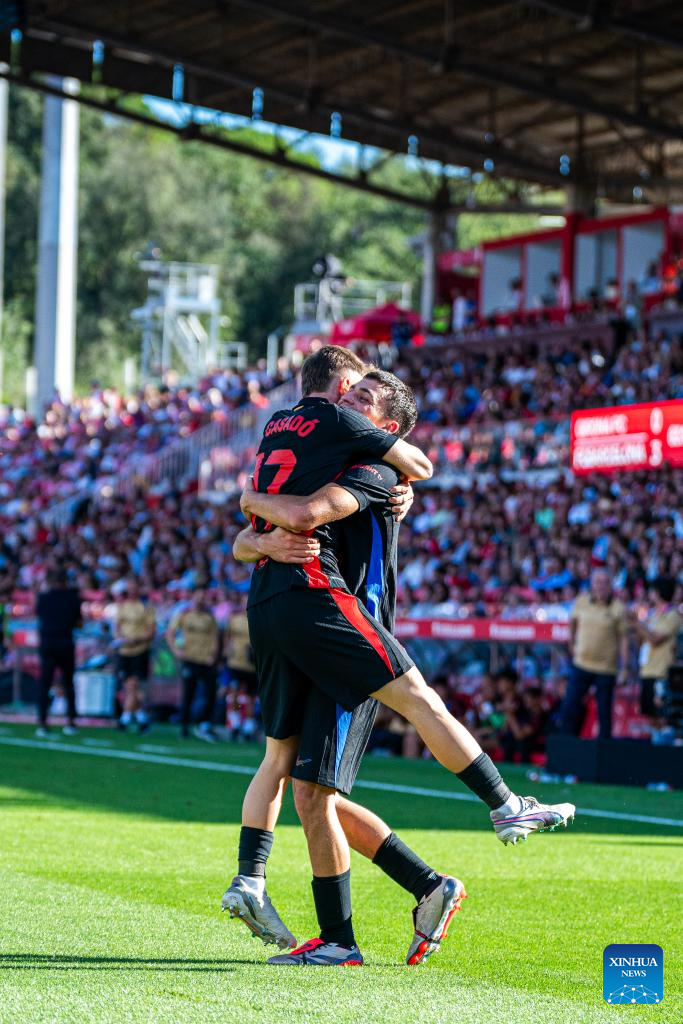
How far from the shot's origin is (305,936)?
236 inches

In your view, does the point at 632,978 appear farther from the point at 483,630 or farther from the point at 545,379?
the point at 545,379

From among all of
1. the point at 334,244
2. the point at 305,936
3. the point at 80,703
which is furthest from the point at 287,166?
the point at 334,244

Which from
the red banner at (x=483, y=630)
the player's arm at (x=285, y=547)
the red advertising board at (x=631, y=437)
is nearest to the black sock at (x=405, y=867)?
the player's arm at (x=285, y=547)

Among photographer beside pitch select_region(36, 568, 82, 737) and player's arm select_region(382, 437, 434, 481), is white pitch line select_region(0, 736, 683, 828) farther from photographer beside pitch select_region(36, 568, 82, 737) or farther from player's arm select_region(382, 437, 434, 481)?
player's arm select_region(382, 437, 434, 481)

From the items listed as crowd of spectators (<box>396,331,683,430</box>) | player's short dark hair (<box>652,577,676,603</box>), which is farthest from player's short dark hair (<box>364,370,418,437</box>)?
crowd of spectators (<box>396,331,683,430</box>)

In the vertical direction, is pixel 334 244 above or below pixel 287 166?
above

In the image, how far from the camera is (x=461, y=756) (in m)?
5.42

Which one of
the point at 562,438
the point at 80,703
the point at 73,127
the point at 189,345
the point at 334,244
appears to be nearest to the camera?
the point at 80,703

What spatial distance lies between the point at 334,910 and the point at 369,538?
1.27 metres

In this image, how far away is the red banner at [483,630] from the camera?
17.6m

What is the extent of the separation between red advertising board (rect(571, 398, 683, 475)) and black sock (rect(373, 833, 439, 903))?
41.1 feet

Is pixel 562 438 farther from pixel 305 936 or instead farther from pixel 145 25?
pixel 305 936

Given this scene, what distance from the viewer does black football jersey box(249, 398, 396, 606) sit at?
18.0 feet

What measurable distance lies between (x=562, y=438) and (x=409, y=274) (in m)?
62.0
